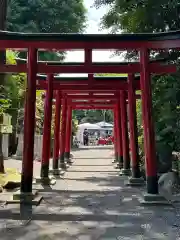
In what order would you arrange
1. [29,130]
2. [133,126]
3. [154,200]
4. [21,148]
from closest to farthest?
[154,200] < [29,130] < [133,126] < [21,148]

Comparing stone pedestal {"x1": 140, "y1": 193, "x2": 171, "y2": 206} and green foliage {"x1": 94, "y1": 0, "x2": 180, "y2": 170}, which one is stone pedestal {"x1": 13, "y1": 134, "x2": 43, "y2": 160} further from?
stone pedestal {"x1": 140, "y1": 193, "x2": 171, "y2": 206}

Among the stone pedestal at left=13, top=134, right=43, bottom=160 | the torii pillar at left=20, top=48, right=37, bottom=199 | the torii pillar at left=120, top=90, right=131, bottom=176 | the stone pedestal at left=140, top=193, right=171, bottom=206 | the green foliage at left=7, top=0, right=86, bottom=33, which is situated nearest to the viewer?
the stone pedestal at left=140, top=193, right=171, bottom=206

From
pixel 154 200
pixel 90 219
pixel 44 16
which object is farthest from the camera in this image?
pixel 44 16

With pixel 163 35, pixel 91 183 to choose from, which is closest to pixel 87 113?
pixel 91 183

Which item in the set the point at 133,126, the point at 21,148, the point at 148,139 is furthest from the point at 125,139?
the point at 21,148

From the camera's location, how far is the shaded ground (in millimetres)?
5383

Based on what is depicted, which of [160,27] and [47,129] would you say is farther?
[160,27]

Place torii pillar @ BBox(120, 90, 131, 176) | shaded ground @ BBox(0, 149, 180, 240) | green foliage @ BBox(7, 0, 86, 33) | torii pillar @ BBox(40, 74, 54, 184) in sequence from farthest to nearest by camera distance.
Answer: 1. green foliage @ BBox(7, 0, 86, 33)
2. torii pillar @ BBox(120, 90, 131, 176)
3. torii pillar @ BBox(40, 74, 54, 184)
4. shaded ground @ BBox(0, 149, 180, 240)

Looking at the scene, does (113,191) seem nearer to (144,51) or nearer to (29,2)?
(144,51)

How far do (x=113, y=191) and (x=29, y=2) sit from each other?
2026cm

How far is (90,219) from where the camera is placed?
21.0 ft

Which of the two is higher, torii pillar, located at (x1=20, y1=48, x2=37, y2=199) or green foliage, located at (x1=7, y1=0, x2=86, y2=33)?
green foliage, located at (x1=7, y1=0, x2=86, y2=33)

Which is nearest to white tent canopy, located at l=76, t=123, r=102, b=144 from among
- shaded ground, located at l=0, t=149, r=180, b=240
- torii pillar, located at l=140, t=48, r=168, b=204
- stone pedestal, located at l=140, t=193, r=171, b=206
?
shaded ground, located at l=0, t=149, r=180, b=240

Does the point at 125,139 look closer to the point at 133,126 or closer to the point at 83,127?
the point at 133,126
